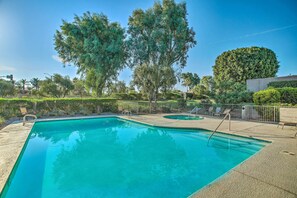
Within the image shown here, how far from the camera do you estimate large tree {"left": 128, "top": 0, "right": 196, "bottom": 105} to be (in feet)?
53.5

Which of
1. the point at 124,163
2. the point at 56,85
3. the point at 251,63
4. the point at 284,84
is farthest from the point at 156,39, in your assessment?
the point at 56,85

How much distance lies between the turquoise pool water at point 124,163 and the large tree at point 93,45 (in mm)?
10670

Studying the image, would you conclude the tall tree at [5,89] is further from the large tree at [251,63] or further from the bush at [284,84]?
the bush at [284,84]

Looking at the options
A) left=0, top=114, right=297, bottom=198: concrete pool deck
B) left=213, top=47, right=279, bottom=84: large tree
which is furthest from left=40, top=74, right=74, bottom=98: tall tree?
left=0, top=114, right=297, bottom=198: concrete pool deck

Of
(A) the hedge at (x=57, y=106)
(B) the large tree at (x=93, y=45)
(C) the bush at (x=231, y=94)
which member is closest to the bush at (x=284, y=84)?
(C) the bush at (x=231, y=94)

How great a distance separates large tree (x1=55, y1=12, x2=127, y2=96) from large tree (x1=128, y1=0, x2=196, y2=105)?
5.51 ft

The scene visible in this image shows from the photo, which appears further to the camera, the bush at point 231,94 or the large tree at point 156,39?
the large tree at point 156,39

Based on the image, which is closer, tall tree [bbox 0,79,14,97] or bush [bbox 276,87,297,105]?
bush [bbox 276,87,297,105]

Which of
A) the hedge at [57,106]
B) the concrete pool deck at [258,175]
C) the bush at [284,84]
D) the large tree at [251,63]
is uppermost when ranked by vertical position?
the large tree at [251,63]

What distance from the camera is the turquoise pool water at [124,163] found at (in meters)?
3.52

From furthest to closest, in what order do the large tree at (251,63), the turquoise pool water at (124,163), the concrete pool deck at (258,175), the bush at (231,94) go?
the large tree at (251,63) → the bush at (231,94) → the turquoise pool water at (124,163) → the concrete pool deck at (258,175)

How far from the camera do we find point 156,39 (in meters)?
16.9

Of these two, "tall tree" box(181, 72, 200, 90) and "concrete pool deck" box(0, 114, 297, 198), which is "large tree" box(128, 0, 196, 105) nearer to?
"concrete pool deck" box(0, 114, 297, 198)

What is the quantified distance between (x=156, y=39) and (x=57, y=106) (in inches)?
449
